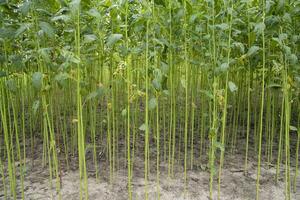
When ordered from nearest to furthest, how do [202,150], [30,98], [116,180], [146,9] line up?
[146,9] < [116,180] < [202,150] < [30,98]

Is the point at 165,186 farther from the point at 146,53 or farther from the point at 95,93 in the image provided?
the point at 146,53

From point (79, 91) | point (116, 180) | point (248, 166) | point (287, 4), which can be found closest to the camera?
point (79, 91)

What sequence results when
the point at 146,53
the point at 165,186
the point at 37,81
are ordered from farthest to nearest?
the point at 165,186
the point at 146,53
the point at 37,81

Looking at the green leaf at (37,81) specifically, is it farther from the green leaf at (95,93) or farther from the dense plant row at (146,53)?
the green leaf at (95,93)

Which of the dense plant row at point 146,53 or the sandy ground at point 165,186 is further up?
the dense plant row at point 146,53

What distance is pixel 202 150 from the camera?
393 centimetres

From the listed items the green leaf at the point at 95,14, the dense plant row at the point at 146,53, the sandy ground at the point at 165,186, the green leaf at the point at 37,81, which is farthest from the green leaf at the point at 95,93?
the sandy ground at the point at 165,186

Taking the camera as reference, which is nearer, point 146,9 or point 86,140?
point 146,9

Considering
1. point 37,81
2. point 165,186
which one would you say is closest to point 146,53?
point 37,81

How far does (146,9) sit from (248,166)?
2214 millimetres

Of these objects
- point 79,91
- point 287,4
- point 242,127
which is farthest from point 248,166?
point 79,91

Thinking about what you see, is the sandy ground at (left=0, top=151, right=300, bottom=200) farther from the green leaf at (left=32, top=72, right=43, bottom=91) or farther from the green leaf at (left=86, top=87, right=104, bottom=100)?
the green leaf at (left=32, top=72, right=43, bottom=91)

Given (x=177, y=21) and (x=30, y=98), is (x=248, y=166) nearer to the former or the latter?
(x=177, y=21)

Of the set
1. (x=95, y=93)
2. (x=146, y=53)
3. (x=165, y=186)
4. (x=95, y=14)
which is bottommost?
(x=165, y=186)
